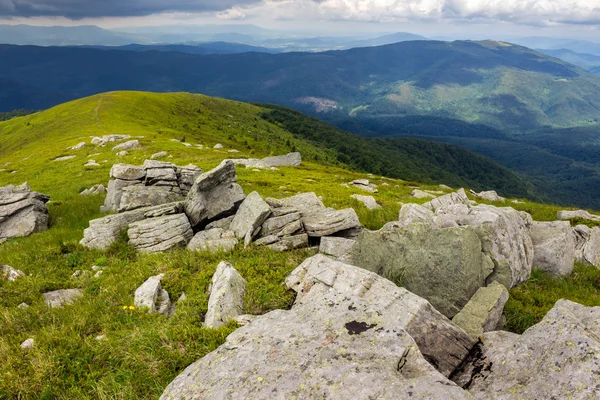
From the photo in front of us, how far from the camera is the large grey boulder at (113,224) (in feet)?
52.1

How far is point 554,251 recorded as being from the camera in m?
15.4

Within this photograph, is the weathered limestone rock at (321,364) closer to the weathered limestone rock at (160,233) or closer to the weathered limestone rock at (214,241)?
the weathered limestone rock at (214,241)

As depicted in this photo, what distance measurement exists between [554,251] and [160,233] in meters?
18.9

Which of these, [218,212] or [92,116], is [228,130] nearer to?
[92,116]

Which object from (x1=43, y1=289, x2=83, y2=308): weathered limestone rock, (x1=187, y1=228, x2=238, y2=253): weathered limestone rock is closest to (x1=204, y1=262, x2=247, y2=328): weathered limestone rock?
(x1=187, y1=228, x2=238, y2=253): weathered limestone rock

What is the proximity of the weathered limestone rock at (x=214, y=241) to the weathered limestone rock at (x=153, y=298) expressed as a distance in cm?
312

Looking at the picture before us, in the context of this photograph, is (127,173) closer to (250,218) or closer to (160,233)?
(160,233)

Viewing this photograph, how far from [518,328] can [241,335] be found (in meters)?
9.18

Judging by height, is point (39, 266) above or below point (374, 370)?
below

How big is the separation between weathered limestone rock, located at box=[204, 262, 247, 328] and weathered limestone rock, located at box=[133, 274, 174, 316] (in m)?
1.56

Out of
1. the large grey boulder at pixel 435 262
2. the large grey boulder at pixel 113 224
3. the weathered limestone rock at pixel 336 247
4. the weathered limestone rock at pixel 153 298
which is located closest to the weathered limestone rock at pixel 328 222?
the weathered limestone rock at pixel 336 247

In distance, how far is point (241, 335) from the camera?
746 centimetres

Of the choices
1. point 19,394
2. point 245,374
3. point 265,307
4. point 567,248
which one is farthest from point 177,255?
point 567,248

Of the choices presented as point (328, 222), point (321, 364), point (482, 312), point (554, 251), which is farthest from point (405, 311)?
point (554, 251)
